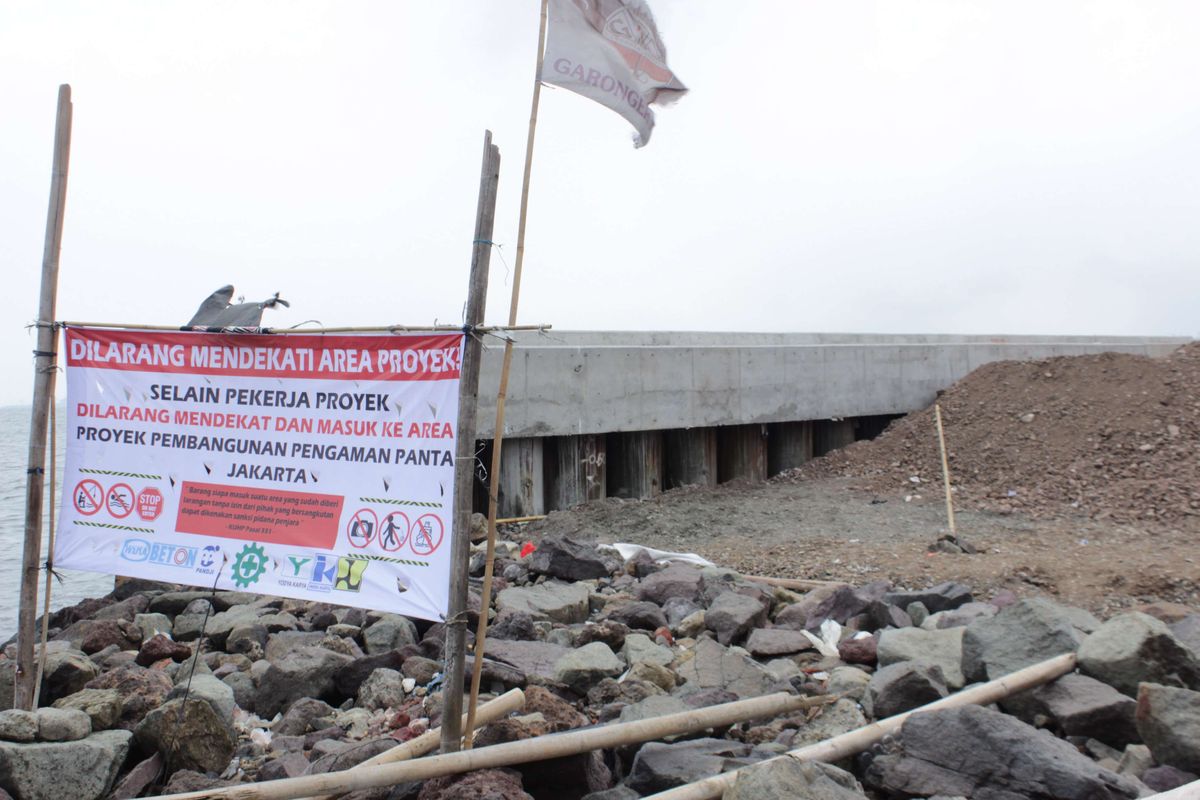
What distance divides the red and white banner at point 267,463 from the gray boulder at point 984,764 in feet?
6.47

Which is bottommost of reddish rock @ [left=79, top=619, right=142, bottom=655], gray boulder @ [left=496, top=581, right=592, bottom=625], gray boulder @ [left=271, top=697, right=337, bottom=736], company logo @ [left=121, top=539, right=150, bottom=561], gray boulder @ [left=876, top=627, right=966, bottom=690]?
reddish rock @ [left=79, top=619, right=142, bottom=655]

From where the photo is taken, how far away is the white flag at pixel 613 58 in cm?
404

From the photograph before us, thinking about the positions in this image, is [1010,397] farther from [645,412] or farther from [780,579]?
[780,579]

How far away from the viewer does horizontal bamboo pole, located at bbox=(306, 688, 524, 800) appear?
3748 mm

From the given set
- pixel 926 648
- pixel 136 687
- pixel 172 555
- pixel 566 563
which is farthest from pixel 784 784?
pixel 566 563

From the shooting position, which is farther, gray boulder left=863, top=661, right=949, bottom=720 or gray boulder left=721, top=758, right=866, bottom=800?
gray boulder left=863, top=661, right=949, bottom=720

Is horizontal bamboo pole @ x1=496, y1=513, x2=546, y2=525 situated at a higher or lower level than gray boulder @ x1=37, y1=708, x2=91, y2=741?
lower

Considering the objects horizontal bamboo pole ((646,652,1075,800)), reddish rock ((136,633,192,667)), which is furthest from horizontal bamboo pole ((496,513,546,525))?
horizontal bamboo pole ((646,652,1075,800))

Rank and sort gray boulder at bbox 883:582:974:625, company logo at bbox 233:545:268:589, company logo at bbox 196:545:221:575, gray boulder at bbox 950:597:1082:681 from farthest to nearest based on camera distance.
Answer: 1. gray boulder at bbox 883:582:974:625
2. gray boulder at bbox 950:597:1082:681
3. company logo at bbox 196:545:221:575
4. company logo at bbox 233:545:268:589

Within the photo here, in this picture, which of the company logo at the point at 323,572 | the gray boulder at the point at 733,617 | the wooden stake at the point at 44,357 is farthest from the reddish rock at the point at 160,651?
the gray boulder at the point at 733,617

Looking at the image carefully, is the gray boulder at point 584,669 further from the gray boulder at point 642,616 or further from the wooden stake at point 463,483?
the wooden stake at point 463,483

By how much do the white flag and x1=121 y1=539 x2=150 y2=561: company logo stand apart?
288cm

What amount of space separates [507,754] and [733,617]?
270 centimetres

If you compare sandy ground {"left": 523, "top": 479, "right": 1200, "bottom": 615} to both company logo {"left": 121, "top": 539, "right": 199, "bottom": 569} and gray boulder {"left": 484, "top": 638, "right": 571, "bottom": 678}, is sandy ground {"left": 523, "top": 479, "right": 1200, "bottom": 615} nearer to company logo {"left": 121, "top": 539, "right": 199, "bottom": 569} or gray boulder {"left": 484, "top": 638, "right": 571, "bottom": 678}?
gray boulder {"left": 484, "top": 638, "right": 571, "bottom": 678}
